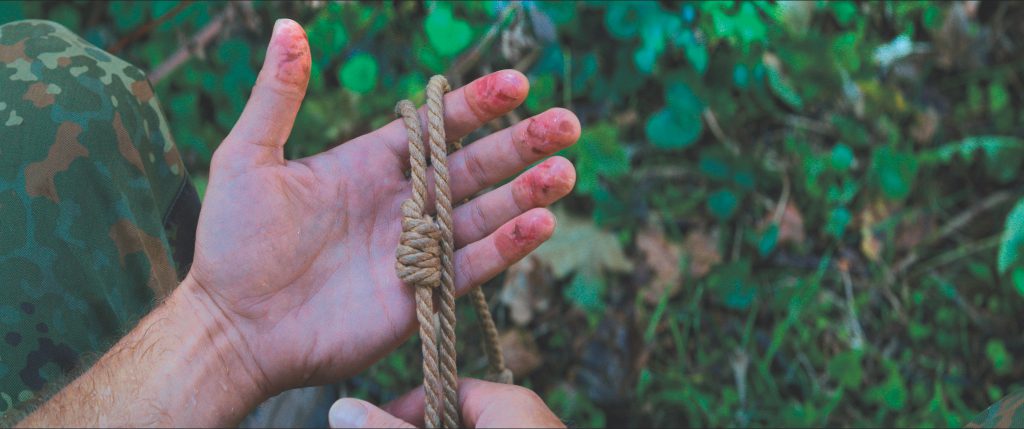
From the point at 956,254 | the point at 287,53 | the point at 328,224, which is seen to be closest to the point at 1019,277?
the point at 956,254

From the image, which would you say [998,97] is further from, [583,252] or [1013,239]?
[583,252]

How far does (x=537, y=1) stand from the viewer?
1.89 m

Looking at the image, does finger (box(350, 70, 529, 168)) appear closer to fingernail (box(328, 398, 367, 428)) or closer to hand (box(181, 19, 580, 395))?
hand (box(181, 19, 580, 395))

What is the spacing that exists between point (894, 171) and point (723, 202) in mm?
463

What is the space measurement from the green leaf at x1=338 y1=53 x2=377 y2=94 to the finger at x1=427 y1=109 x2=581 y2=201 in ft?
2.46

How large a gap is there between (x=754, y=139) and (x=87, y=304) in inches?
73.6

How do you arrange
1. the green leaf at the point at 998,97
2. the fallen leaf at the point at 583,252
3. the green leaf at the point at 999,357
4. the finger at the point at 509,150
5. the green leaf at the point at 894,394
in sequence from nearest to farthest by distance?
the finger at the point at 509,150
the green leaf at the point at 894,394
the green leaf at the point at 999,357
the fallen leaf at the point at 583,252
the green leaf at the point at 998,97

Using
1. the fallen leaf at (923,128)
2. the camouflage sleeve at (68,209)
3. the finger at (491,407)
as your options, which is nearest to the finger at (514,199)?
the finger at (491,407)

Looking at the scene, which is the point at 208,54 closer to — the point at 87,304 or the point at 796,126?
the point at 87,304

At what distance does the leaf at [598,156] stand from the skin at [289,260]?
80 cm

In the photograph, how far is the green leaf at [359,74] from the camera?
2.13m

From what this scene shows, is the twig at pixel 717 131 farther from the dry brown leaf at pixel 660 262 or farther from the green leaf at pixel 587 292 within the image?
the green leaf at pixel 587 292

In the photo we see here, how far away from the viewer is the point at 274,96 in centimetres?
125

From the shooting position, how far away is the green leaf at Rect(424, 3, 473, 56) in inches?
75.7
